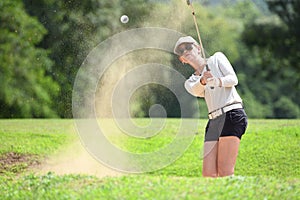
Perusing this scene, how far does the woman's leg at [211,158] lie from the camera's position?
5.80 m

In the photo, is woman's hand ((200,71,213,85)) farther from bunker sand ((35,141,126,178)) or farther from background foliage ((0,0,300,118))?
background foliage ((0,0,300,118))

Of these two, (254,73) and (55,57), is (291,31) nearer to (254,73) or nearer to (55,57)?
(254,73)

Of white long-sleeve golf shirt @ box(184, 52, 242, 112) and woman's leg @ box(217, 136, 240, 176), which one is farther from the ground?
white long-sleeve golf shirt @ box(184, 52, 242, 112)

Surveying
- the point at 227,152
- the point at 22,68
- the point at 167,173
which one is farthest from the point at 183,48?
the point at 22,68

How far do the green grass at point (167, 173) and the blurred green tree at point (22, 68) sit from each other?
3.30 meters

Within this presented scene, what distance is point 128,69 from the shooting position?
10836 mm

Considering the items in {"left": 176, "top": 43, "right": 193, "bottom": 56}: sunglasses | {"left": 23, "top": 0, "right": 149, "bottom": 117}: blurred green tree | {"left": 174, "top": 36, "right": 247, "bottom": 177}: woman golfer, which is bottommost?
{"left": 174, "top": 36, "right": 247, "bottom": 177}: woman golfer

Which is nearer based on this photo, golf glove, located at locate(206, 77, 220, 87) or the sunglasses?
golf glove, located at locate(206, 77, 220, 87)

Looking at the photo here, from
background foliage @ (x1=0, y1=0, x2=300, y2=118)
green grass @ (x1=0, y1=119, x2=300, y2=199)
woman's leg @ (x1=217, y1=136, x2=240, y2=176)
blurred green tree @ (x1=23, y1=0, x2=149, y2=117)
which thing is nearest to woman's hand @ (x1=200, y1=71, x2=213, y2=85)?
woman's leg @ (x1=217, y1=136, x2=240, y2=176)

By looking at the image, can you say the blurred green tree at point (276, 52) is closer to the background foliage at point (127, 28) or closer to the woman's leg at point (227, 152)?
the background foliage at point (127, 28)

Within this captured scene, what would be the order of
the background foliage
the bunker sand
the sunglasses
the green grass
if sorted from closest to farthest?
the green grass, the sunglasses, the bunker sand, the background foliage

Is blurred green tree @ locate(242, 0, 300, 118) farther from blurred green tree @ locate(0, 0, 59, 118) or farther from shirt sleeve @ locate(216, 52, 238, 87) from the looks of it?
shirt sleeve @ locate(216, 52, 238, 87)

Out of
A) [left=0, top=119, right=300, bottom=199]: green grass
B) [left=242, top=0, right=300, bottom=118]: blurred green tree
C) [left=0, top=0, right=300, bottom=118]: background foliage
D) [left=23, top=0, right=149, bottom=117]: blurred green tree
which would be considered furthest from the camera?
[left=242, top=0, right=300, bottom=118]: blurred green tree

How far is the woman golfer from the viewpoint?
5664 mm
